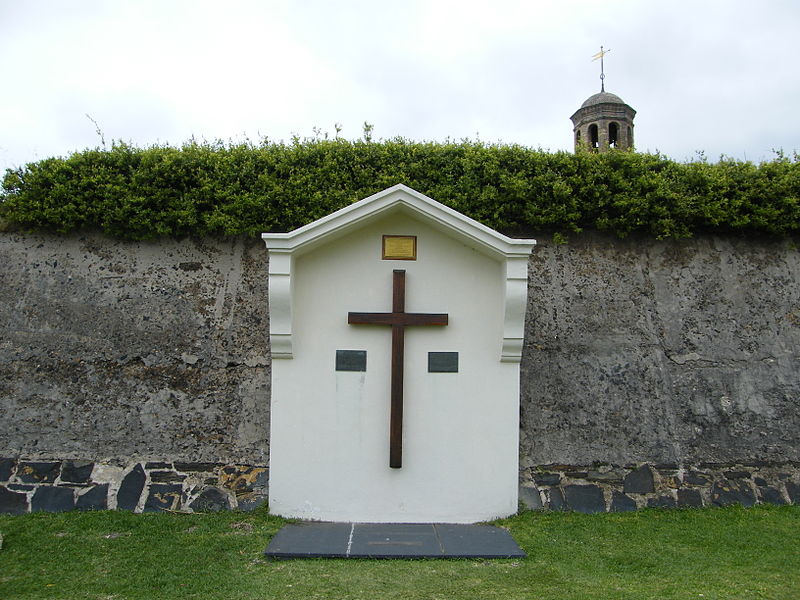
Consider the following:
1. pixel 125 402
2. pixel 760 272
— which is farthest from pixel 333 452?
pixel 760 272

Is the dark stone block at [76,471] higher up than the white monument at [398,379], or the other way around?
the white monument at [398,379]

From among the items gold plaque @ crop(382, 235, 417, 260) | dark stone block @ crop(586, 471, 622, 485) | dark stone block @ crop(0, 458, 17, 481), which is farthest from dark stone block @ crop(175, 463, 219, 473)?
dark stone block @ crop(586, 471, 622, 485)

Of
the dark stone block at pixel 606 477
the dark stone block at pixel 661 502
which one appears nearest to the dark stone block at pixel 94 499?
the dark stone block at pixel 606 477

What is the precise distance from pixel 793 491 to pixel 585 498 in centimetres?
230

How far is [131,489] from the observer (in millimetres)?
Result: 6102

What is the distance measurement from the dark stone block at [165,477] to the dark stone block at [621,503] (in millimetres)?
4408

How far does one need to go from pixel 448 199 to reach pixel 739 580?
4476 millimetres

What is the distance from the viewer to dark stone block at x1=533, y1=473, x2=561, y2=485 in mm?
6324

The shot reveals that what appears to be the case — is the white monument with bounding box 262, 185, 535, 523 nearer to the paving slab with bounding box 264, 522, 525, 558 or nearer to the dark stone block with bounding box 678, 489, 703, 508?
the paving slab with bounding box 264, 522, 525, 558

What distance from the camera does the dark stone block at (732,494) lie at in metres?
6.36

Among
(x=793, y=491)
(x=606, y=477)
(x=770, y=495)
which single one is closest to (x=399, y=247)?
(x=606, y=477)

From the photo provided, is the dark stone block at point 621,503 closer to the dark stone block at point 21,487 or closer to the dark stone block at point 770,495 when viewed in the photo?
the dark stone block at point 770,495

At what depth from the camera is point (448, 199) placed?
6.91 metres

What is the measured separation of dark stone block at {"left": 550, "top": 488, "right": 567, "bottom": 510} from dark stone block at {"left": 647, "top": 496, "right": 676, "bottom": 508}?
0.91 meters
